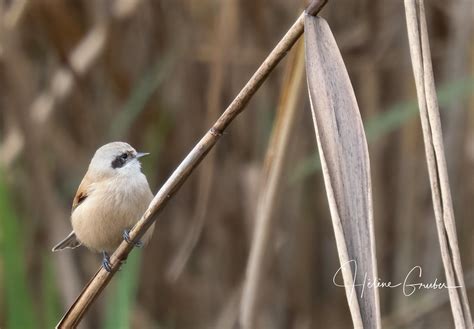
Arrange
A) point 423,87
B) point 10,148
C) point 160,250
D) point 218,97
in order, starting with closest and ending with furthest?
point 423,87 < point 218,97 < point 10,148 < point 160,250

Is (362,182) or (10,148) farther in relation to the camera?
(10,148)

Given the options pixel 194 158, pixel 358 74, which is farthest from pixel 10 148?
pixel 194 158

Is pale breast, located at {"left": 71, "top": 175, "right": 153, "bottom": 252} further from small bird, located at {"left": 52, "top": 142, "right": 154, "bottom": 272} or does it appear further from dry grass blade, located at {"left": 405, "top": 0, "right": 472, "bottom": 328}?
dry grass blade, located at {"left": 405, "top": 0, "right": 472, "bottom": 328}

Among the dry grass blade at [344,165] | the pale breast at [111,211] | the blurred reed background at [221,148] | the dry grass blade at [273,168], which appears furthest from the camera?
the blurred reed background at [221,148]

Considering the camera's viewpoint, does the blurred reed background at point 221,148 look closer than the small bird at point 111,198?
No

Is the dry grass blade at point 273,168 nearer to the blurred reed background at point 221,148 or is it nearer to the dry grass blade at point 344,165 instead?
the dry grass blade at point 344,165

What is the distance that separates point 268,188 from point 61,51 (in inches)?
46.3

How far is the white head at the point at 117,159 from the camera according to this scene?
2.01 metres

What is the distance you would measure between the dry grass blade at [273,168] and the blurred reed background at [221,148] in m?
0.89

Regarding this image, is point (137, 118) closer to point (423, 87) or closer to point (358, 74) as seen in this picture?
point (358, 74)

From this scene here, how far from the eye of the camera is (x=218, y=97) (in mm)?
2117

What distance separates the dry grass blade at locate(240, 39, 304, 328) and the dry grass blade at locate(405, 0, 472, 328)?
0.34 metres

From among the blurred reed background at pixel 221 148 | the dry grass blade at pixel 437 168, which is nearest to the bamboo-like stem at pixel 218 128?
the dry grass blade at pixel 437 168

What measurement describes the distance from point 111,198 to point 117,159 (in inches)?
4.4
